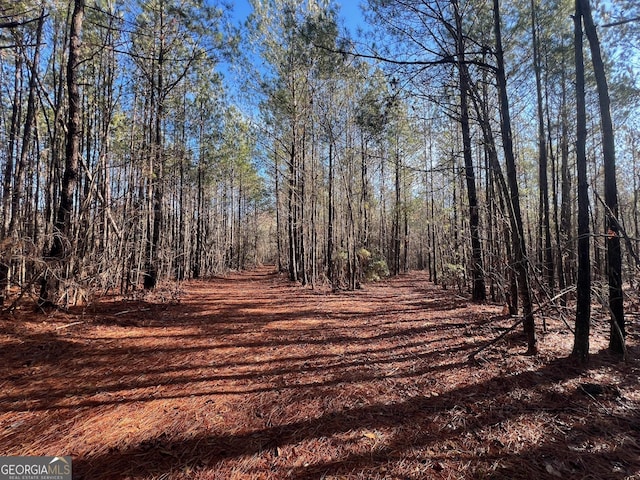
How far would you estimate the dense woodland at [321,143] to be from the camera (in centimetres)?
418

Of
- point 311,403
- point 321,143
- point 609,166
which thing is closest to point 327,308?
point 311,403

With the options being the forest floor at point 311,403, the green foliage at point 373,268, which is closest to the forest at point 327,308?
the forest floor at point 311,403

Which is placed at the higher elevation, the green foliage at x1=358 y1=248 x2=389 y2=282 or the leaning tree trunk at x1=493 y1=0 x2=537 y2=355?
the leaning tree trunk at x1=493 y1=0 x2=537 y2=355

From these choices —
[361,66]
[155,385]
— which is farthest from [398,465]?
[361,66]

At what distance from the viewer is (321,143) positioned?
12.3 meters

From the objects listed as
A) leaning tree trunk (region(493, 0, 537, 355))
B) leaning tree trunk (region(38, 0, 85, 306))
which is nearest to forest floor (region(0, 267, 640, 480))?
leaning tree trunk (region(493, 0, 537, 355))

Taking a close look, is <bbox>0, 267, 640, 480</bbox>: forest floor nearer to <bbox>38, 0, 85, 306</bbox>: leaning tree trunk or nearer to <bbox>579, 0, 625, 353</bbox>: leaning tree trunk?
<bbox>579, 0, 625, 353</bbox>: leaning tree trunk

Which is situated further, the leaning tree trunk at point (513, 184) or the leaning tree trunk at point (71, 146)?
the leaning tree trunk at point (71, 146)

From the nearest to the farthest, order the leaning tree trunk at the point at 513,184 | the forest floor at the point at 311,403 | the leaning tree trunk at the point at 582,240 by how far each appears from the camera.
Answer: the forest floor at the point at 311,403 < the leaning tree trunk at the point at 582,240 < the leaning tree trunk at the point at 513,184

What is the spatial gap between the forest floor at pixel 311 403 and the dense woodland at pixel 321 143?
0.84 meters

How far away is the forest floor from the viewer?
191 centimetres

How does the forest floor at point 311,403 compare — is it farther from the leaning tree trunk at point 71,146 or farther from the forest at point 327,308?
the leaning tree trunk at point 71,146

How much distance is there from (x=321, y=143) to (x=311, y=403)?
11.3 metres

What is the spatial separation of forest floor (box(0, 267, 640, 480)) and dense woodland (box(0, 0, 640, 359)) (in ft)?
2.77
